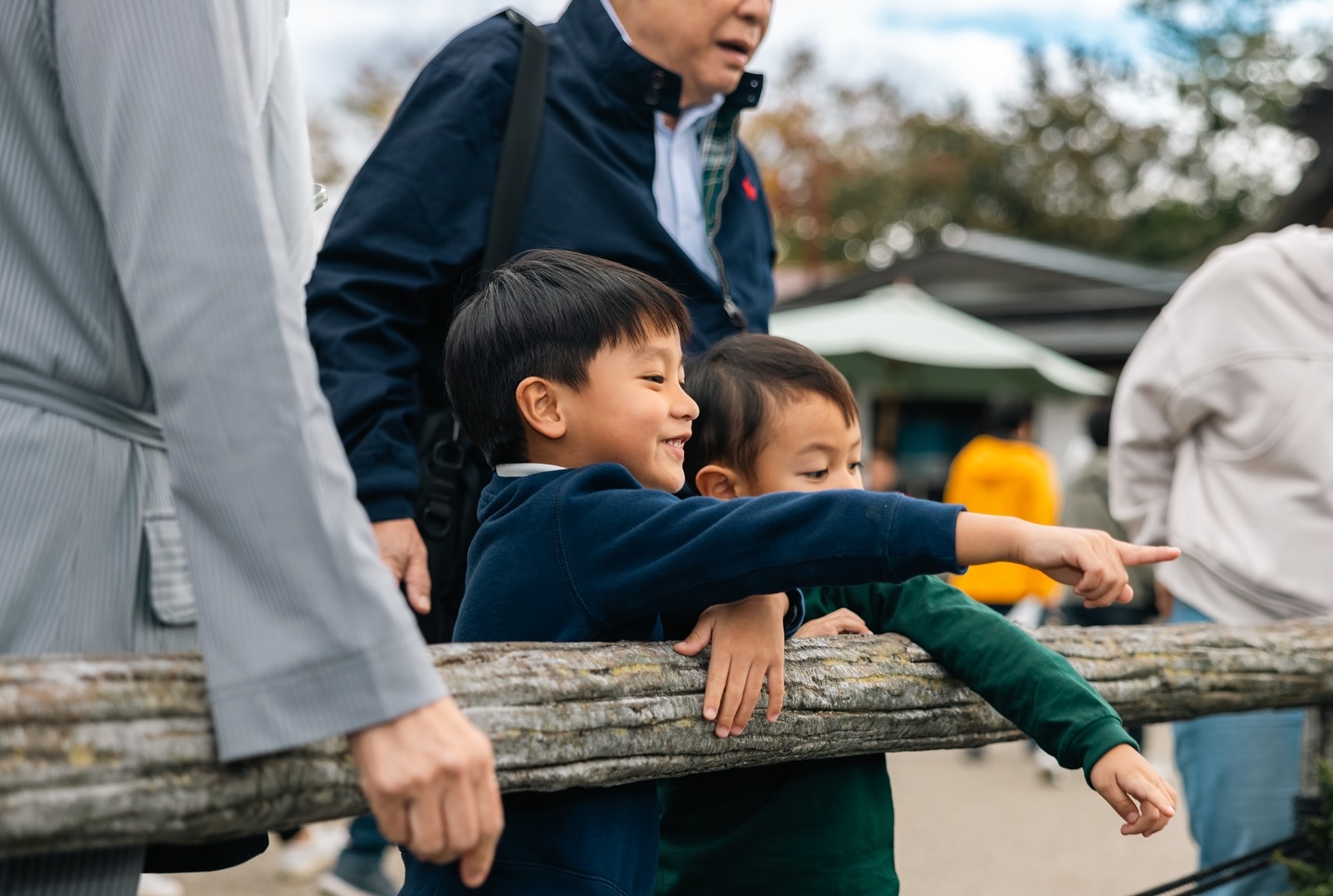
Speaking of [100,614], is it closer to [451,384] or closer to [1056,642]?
[451,384]

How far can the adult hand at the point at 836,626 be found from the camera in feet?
6.49

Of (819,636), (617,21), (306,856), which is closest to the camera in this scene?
(819,636)

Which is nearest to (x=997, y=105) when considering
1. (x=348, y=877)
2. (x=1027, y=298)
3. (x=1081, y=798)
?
(x=1027, y=298)

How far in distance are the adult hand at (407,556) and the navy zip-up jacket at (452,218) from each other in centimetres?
2

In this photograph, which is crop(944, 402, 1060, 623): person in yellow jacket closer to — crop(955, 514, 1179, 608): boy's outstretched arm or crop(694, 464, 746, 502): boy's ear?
crop(694, 464, 746, 502): boy's ear

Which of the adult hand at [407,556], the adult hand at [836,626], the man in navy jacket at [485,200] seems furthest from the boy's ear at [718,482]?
the adult hand at [407,556]

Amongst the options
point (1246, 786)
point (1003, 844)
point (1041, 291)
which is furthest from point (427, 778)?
point (1041, 291)

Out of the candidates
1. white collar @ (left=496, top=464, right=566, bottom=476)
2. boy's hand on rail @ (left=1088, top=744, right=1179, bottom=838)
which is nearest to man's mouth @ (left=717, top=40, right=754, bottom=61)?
white collar @ (left=496, top=464, right=566, bottom=476)

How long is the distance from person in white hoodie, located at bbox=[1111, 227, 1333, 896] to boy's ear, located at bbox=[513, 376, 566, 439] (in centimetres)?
184

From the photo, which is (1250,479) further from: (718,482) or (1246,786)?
(718,482)

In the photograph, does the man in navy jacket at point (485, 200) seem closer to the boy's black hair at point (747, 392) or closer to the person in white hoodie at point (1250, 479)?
the boy's black hair at point (747, 392)

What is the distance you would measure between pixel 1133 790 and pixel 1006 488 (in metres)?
6.40

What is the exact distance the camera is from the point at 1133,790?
65.6 inches

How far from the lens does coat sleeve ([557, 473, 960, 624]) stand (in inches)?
55.6
